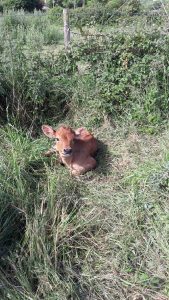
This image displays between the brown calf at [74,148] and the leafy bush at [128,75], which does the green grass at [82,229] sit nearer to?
the brown calf at [74,148]

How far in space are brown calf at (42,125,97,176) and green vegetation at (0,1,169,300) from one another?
0.12 meters

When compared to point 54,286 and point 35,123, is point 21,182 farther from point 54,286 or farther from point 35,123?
point 35,123

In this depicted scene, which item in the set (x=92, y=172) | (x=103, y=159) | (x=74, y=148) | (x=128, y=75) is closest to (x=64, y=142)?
(x=74, y=148)

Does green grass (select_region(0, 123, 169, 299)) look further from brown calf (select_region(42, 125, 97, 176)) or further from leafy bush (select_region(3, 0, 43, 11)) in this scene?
leafy bush (select_region(3, 0, 43, 11))

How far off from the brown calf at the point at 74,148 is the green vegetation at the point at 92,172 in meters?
0.12

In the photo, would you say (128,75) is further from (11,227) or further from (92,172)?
(11,227)

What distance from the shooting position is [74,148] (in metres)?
4.41

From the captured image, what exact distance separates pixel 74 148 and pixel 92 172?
0.33 meters

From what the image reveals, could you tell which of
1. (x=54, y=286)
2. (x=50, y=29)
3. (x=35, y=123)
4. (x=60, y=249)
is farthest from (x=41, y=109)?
(x=50, y=29)

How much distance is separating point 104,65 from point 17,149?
→ 170cm

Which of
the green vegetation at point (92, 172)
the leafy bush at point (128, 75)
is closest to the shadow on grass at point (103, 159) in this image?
the green vegetation at point (92, 172)

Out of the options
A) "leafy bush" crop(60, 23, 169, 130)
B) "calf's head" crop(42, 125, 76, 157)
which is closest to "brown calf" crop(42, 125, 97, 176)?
"calf's head" crop(42, 125, 76, 157)

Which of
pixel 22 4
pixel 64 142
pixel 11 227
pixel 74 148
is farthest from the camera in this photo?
pixel 22 4

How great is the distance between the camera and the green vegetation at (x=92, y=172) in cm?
322
